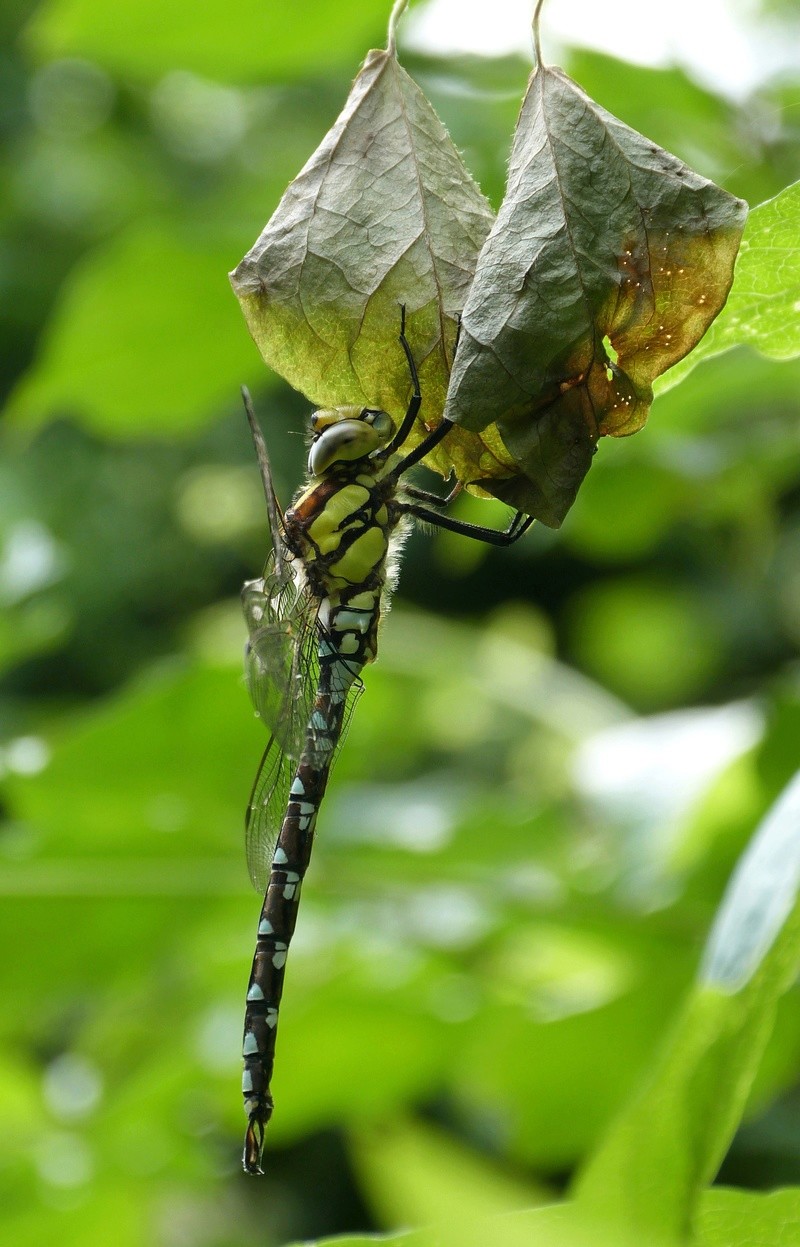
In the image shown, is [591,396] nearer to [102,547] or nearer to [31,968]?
[31,968]

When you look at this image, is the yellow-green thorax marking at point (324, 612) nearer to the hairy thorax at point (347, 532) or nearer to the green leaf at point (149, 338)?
the hairy thorax at point (347, 532)

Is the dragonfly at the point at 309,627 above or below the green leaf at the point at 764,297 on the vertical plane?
below

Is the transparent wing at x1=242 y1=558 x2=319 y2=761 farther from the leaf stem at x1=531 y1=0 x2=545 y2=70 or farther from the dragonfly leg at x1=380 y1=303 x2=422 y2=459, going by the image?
the leaf stem at x1=531 y1=0 x2=545 y2=70

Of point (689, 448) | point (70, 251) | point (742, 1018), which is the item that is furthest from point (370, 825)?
point (70, 251)

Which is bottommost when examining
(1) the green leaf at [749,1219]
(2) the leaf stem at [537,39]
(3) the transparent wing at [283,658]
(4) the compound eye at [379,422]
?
(1) the green leaf at [749,1219]

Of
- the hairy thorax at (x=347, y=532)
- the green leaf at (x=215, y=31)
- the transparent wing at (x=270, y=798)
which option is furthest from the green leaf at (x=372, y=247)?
the green leaf at (x=215, y=31)

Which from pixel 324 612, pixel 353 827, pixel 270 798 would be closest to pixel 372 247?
pixel 324 612

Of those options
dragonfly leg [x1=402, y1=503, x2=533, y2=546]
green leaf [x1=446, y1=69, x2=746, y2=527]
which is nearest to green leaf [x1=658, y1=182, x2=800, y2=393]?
green leaf [x1=446, y1=69, x2=746, y2=527]

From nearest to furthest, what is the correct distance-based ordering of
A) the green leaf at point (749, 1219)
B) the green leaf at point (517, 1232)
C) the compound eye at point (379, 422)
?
the green leaf at point (517, 1232)
the green leaf at point (749, 1219)
the compound eye at point (379, 422)
